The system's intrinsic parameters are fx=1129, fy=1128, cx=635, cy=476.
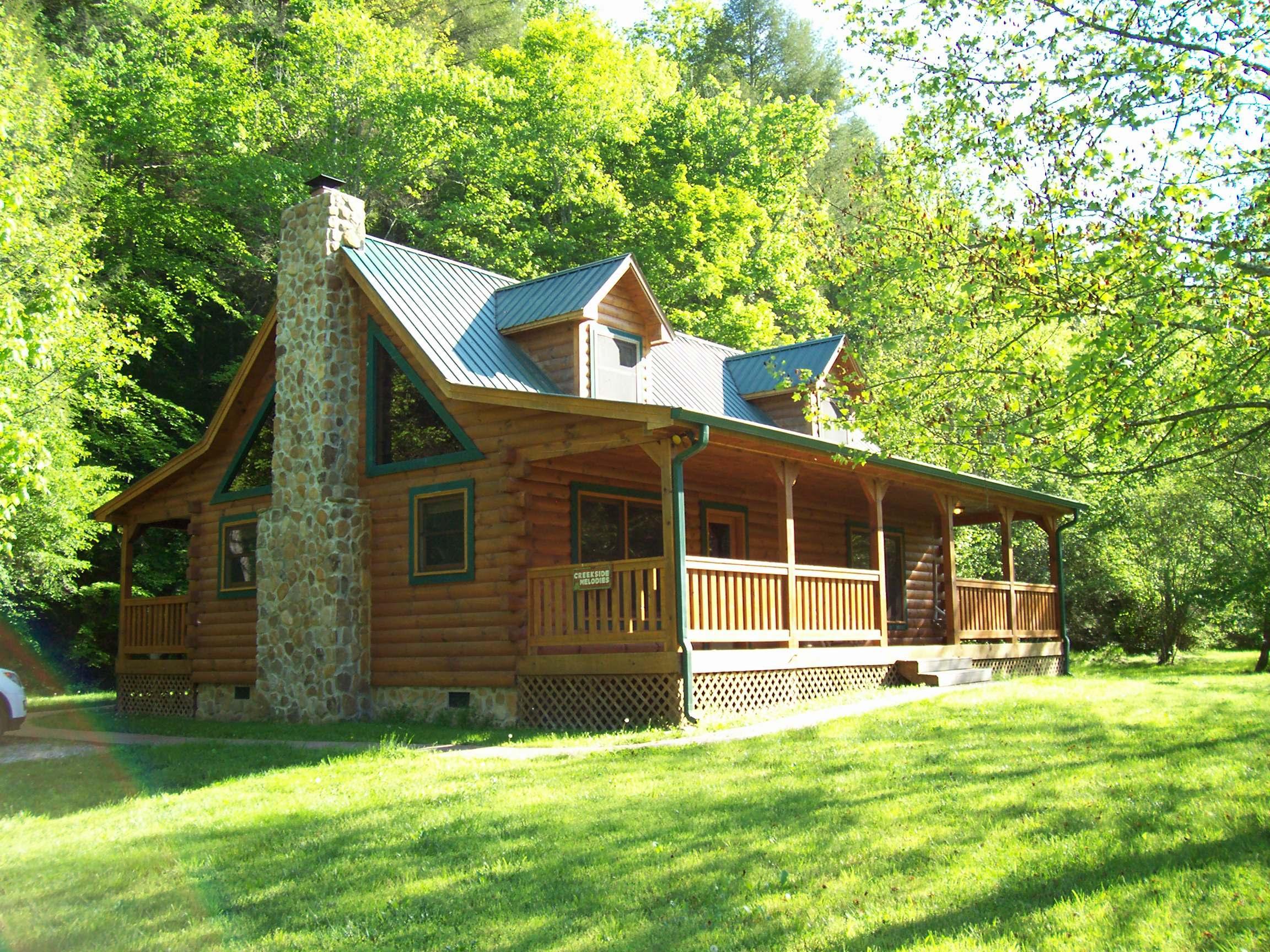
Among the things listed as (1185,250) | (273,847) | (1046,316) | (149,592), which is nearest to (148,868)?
(273,847)

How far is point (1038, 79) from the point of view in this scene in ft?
29.8

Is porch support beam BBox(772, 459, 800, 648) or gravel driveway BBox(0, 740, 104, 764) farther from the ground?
porch support beam BBox(772, 459, 800, 648)

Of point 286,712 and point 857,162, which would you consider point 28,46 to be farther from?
point 857,162

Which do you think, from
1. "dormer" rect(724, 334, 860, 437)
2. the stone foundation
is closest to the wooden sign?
the stone foundation

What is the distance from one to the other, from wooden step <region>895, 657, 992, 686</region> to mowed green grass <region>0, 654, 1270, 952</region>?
5967 mm

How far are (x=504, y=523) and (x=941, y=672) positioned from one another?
7.52 metres

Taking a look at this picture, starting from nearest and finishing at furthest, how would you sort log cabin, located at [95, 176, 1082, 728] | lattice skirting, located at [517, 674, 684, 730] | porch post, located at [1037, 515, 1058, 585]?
lattice skirting, located at [517, 674, 684, 730] → log cabin, located at [95, 176, 1082, 728] → porch post, located at [1037, 515, 1058, 585]

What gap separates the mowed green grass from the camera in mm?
5453

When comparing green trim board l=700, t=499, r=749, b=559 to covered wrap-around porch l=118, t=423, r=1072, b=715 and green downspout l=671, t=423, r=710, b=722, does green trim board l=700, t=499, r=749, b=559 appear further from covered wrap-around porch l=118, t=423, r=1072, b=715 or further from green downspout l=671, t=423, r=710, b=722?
green downspout l=671, t=423, r=710, b=722

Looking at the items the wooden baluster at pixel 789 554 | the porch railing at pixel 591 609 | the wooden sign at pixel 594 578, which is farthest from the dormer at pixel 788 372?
the wooden sign at pixel 594 578

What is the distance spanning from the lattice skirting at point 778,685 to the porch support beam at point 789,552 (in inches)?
22.4

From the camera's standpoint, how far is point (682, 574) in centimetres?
1282

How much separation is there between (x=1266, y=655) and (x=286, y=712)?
793 inches

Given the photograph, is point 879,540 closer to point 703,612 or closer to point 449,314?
point 703,612
